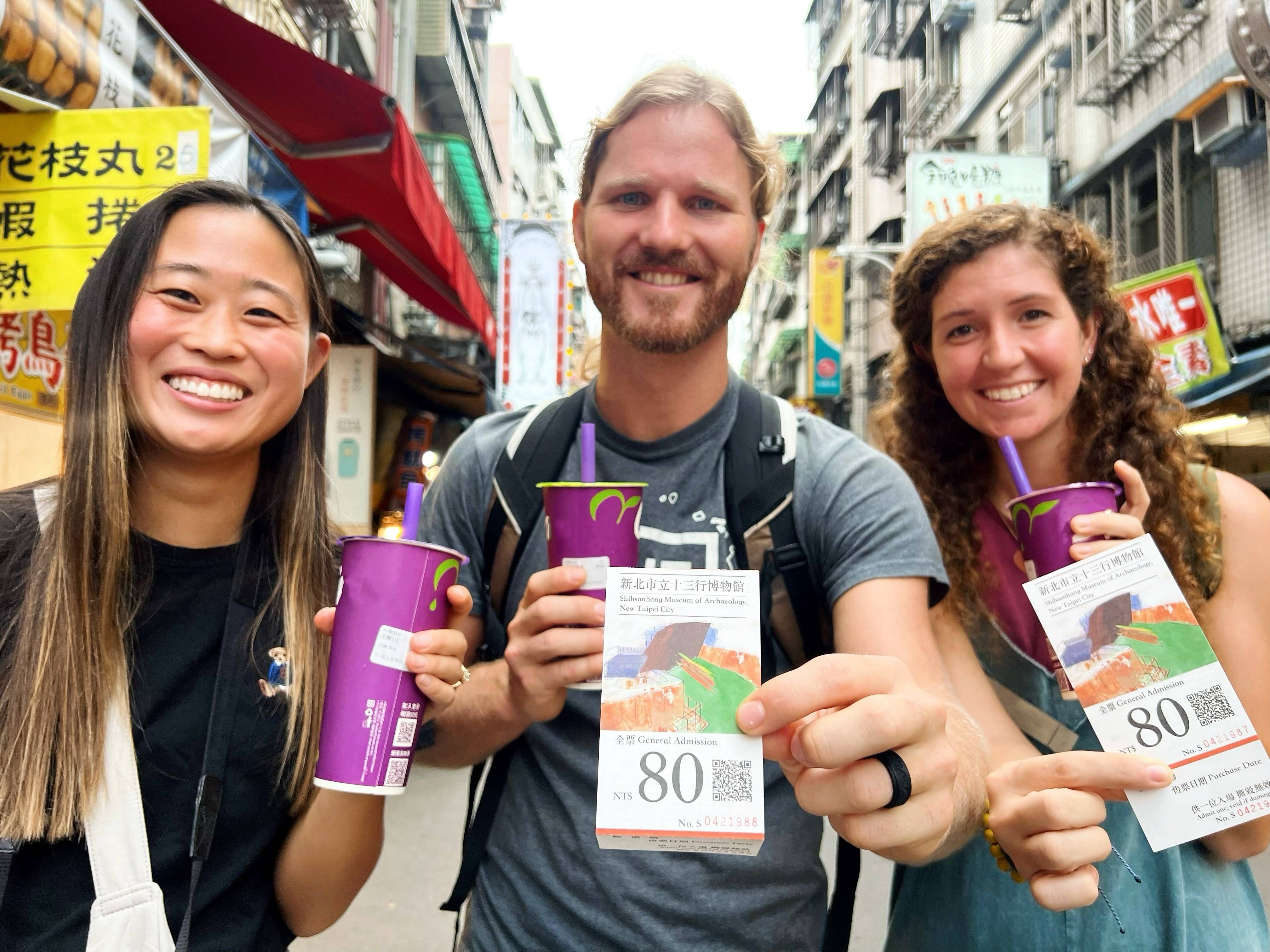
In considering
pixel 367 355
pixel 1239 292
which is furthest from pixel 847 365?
pixel 367 355

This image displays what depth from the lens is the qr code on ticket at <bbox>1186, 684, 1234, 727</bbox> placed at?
151cm

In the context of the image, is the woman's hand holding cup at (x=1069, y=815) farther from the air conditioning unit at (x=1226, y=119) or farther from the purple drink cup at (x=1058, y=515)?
the air conditioning unit at (x=1226, y=119)

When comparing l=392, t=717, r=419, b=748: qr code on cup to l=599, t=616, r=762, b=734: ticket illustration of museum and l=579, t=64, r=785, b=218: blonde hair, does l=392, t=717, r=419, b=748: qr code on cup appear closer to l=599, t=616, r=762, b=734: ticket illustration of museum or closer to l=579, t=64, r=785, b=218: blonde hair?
l=599, t=616, r=762, b=734: ticket illustration of museum

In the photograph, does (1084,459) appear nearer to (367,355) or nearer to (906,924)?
(906,924)

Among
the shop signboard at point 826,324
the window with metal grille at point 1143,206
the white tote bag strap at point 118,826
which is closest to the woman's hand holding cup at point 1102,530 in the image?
the white tote bag strap at point 118,826

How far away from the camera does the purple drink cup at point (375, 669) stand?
4.94 ft

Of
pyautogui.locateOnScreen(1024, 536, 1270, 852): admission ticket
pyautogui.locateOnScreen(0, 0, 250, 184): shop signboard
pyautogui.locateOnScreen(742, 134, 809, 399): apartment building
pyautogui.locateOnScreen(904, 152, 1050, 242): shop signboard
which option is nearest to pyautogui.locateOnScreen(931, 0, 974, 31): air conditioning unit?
pyautogui.locateOnScreen(742, 134, 809, 399): apartment building

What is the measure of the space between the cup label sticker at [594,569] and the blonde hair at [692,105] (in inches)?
41.3

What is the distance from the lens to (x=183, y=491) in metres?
1.91

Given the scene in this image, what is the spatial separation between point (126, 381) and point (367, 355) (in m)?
6.77

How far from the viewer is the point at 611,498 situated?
149 cm

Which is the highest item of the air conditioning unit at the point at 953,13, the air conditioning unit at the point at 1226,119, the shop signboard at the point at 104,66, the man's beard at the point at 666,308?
the air conditioning unit at the point at 953,13

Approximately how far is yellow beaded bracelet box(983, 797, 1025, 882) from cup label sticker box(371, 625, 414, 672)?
111 cm

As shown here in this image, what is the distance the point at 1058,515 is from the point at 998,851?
2.20ft
